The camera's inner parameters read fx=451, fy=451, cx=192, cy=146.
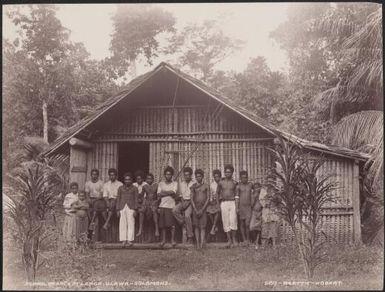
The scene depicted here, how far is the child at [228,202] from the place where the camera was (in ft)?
32.3

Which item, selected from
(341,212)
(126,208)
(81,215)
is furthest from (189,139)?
(341,212)

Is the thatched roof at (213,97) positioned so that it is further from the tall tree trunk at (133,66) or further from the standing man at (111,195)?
the tall tree trunk at (133,66)

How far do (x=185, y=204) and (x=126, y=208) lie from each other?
1.32 meters

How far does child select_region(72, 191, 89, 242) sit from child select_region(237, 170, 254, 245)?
11.2ft

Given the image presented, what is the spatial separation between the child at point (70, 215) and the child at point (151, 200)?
1.55 metres

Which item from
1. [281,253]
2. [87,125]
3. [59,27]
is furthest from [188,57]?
[281,253]

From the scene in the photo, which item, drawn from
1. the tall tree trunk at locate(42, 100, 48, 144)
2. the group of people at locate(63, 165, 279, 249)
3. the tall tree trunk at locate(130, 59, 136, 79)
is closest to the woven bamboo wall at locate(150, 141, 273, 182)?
the group of people at locate(63, 165, 279, 249)

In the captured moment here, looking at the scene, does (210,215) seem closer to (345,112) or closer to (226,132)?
(226,132)

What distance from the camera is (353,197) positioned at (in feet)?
33.2

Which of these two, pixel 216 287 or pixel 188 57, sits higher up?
pixel 188 57

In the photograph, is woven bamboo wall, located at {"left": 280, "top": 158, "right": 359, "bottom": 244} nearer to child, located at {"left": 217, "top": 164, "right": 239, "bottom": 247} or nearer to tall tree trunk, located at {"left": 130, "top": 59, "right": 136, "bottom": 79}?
child, located at {"left": 217, "top": 164, "right": 239, "bottom": 247}

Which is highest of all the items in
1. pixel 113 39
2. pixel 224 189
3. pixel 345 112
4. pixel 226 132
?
pixel 113 39

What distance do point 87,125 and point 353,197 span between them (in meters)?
6.13

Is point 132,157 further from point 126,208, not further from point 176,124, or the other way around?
point 126,208
